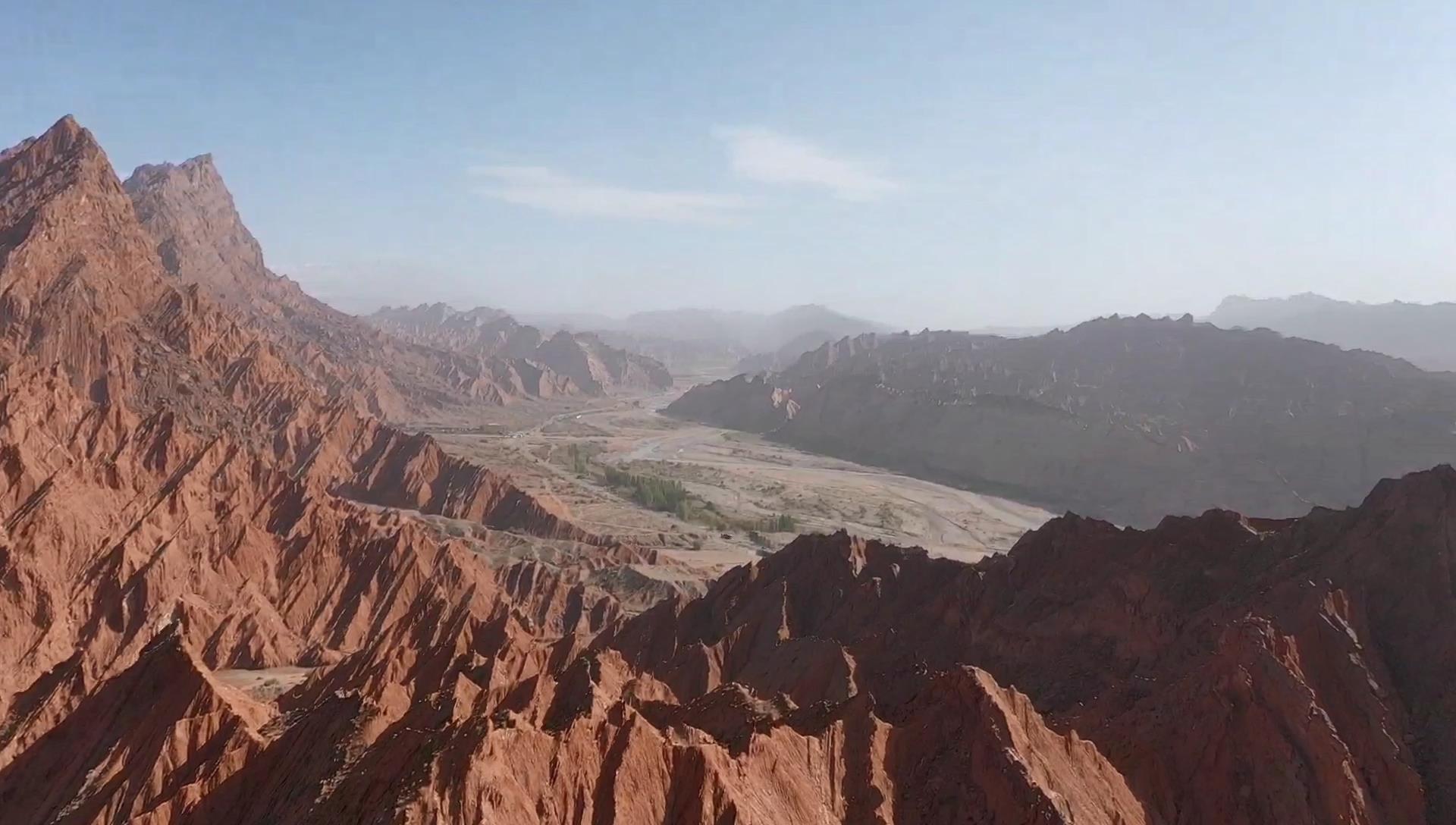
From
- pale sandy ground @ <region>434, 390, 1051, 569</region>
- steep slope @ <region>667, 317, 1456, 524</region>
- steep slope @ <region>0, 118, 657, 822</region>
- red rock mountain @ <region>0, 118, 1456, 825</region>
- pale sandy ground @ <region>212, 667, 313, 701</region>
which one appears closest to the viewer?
red rock mountain @ <region>0, 118, 1456, 825</region>

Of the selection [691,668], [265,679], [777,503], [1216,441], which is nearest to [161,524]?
[265,679]

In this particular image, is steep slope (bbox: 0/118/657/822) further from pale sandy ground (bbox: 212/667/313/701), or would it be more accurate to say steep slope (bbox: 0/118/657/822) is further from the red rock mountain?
pale sandy ground (bbox: 212/667/313/701)

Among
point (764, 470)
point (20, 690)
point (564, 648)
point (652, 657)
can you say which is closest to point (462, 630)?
point (564, 648)

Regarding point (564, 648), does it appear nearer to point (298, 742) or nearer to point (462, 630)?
point (462, 630)

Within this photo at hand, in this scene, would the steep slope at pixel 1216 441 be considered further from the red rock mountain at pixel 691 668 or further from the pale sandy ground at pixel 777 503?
the red rock mountain at pixel 691 668

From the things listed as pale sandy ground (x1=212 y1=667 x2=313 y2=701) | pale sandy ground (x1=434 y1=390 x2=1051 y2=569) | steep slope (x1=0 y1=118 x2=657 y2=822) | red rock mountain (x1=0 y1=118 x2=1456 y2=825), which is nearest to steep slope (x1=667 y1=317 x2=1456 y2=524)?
pale sandy ground (x1=434 y1=390 x2=1051 y2=569)

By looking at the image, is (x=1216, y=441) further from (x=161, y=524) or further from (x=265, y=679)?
(x=161, y=524)
